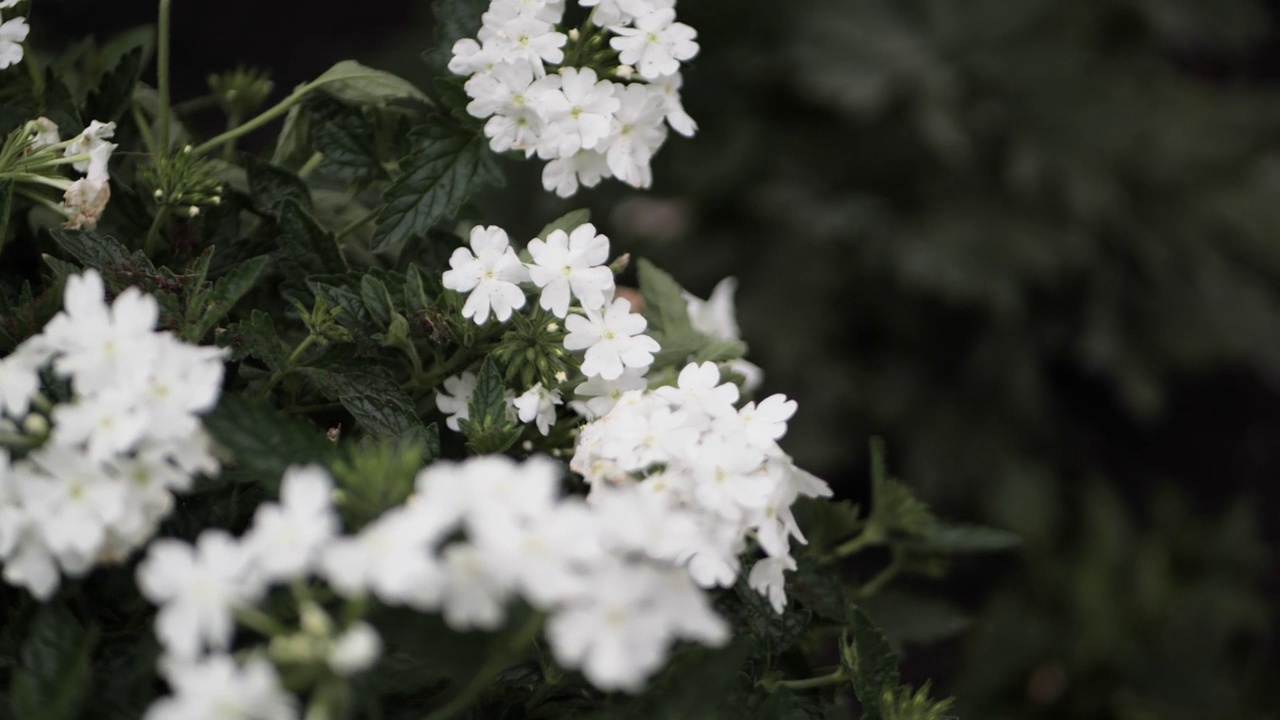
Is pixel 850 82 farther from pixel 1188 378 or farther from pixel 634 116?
pixel 634 116

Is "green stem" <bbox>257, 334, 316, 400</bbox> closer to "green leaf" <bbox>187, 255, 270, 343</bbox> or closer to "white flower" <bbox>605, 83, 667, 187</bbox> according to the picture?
"green leaf" <bbox>187, 255, 270, 343</bbox>

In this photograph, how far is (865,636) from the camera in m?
0.60

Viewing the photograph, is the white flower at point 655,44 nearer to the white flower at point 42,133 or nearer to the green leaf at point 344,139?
the green leaf at point 344,139

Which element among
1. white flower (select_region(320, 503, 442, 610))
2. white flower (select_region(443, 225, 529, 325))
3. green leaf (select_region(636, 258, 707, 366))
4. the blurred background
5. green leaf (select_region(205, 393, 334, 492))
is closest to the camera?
white flower (select_region(320, 503, 442, 610))

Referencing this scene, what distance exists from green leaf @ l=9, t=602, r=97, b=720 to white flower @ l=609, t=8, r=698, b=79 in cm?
41

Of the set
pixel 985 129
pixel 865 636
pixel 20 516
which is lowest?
pixel 985 129

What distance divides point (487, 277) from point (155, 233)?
204 mm

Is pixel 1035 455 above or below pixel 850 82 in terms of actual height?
below

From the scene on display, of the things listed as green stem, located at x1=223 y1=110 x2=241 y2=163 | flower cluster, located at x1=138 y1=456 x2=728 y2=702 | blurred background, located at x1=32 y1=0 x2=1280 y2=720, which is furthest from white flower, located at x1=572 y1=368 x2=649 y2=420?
blurred background, located at x1=32 y1=0 x2=1280 y2=720

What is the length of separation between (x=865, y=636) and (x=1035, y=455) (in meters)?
2.09

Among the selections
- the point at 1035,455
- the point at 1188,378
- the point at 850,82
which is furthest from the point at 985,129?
the point at 1188,378

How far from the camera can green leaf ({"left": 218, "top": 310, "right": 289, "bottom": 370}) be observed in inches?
23.0

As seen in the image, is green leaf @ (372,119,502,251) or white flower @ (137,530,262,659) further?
green leaf @ (372,119,502,251)

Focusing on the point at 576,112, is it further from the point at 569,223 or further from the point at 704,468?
the point at 704,468
